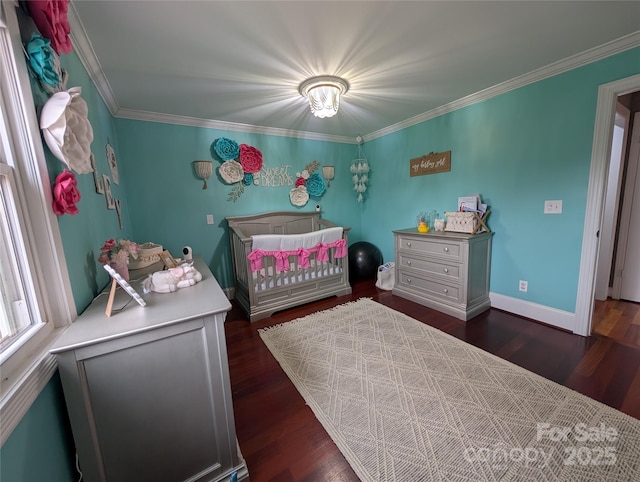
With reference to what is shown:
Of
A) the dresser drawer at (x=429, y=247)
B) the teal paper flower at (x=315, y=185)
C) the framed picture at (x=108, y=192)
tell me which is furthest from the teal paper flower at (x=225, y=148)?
the dresser drawer at (x=429, y=247)

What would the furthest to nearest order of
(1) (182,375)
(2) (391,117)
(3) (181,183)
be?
(2) (391,117) < (3) (181,183) < (1) (182,375)

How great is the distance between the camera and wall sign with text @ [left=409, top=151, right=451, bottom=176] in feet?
9.57

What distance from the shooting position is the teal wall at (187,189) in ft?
8.77

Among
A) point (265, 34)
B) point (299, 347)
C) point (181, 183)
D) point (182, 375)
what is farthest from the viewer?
point (181, 183)

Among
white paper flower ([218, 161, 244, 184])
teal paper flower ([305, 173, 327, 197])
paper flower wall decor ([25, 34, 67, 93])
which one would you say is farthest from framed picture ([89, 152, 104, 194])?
teal paper flower ([305, 173, 327, 197])

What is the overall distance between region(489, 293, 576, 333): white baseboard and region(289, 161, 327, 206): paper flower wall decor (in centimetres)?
250

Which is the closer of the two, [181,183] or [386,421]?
[386,421]

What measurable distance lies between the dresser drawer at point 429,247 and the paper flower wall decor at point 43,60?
2.84 m

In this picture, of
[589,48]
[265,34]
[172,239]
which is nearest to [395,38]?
[265,34]

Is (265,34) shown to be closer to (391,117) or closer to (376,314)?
(391,117)

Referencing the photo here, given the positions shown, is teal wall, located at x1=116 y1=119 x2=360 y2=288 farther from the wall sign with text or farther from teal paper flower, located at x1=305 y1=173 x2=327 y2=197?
the wall sign with text

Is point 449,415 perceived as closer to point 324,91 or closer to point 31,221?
point 31,221

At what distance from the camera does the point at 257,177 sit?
3248 mm

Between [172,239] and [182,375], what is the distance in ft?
7.51
